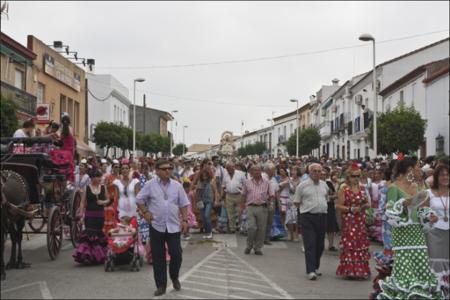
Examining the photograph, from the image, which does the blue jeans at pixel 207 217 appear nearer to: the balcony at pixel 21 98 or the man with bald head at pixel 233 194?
the man with bald head at pixel 233 194

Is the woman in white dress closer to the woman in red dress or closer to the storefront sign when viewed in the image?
the woman in red dress

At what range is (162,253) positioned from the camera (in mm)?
8195

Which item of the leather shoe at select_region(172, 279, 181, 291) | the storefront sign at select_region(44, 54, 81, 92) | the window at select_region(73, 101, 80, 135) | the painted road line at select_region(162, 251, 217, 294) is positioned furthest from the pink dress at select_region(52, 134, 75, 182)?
the window at select_region(73, 101, 80, 135)

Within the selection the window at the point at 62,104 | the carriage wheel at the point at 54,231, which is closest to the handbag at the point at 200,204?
the carriage wheel at the point at 54,231

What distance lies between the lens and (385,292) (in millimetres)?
6820

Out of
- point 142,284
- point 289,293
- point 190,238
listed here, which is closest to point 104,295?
point 142,284

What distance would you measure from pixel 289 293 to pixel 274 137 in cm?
8739

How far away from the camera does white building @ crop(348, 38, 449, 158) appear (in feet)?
121

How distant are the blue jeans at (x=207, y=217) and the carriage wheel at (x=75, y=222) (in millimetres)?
3020

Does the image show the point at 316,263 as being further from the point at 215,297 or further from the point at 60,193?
the point at 60,193

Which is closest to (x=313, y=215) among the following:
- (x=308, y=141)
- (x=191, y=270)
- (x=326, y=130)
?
(x=191, y=270)

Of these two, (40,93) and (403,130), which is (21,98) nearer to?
(40,93)

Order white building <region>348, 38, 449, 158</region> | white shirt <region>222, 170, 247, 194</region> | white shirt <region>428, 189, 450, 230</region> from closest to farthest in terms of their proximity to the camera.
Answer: white shirt <region>428, 189, 450, 230</region>, white shirt <region>222, 170, 247, 194</region>, white building <region>348, 38, 449, 158</region>

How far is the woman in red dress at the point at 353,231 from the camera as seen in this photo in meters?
9.45
